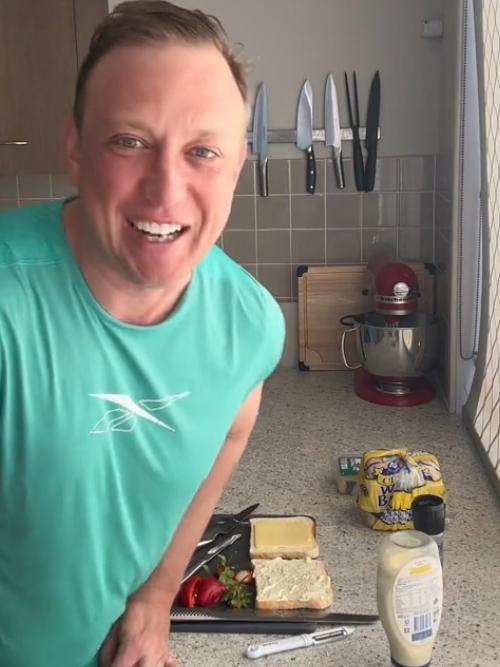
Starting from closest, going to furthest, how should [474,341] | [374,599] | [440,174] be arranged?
[374,599] → [474,341] → [440,174]

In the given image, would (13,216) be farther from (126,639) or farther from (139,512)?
(126,639)

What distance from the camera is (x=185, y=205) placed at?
2.42 ft

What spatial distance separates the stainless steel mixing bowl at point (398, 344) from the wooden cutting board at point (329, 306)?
203 millimetres

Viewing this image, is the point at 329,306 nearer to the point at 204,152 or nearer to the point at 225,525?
the point at 225,525

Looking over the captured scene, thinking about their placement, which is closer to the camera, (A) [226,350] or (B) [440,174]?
(A) [226,350]

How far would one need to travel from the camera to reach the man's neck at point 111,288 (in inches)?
31.0

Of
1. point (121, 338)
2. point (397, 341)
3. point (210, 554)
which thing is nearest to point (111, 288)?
point (121, 338)

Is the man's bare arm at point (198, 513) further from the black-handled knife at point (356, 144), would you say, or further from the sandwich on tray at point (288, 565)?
the black-handled knife at point (356, 144)

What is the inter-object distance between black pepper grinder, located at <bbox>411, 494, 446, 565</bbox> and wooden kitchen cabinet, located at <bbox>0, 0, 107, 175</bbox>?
4.54 feet

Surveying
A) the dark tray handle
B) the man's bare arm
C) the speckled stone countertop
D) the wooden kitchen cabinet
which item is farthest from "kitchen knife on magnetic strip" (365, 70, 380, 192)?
the man's bare arm

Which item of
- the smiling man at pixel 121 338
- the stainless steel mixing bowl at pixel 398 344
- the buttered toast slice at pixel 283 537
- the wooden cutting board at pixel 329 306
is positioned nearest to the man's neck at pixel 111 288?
the smiling man at pixel 121 338

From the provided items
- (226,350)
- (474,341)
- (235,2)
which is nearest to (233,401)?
(226,350)

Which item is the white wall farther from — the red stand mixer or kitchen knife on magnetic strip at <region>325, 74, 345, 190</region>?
the red stand mixer

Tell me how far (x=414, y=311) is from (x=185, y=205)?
139cm
